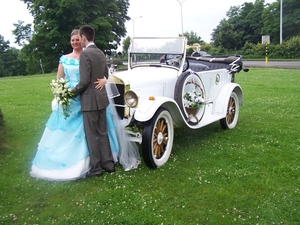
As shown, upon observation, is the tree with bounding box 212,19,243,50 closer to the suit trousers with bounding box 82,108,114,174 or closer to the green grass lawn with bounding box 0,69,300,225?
the green grass lawn with bounding box 0,69,300,225

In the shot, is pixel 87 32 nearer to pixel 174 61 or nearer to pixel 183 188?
pixel 174 61

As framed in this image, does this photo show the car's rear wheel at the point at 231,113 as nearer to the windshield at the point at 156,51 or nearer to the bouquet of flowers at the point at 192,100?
the bouquet of flowers at the point at 192,100

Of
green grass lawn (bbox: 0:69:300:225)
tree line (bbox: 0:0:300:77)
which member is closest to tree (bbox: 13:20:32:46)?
tree line (bbox: 0:0:300:77)

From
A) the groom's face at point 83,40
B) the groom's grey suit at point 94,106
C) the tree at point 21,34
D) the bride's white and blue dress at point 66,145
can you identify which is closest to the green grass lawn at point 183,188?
the bride's white and blue dress at point 66,145

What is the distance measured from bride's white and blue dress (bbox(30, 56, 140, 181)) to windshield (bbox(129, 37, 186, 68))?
71.1 inches

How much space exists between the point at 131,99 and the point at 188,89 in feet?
5.15

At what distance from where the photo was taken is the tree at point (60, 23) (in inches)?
1346

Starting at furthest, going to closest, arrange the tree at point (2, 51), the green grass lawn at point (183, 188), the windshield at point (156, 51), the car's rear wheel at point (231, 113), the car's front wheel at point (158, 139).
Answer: the tree at point (2, 51)
the car's rear wheel at point (231, 113)
the windshield at point (156, 51)
the car's front wheel at point (158, 139)
the green grass lawn at point (183, 188)

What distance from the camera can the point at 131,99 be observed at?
468 cm

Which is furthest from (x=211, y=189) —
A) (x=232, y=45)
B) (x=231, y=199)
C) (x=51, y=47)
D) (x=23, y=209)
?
(x=232, y=45)

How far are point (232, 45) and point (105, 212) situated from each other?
5246 centimetres

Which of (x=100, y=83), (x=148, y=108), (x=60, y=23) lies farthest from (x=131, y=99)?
(x=60, y=23)

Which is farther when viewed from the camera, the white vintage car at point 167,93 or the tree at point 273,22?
the tree at point 273,22

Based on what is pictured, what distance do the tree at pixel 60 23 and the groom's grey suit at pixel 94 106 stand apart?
30911mm
